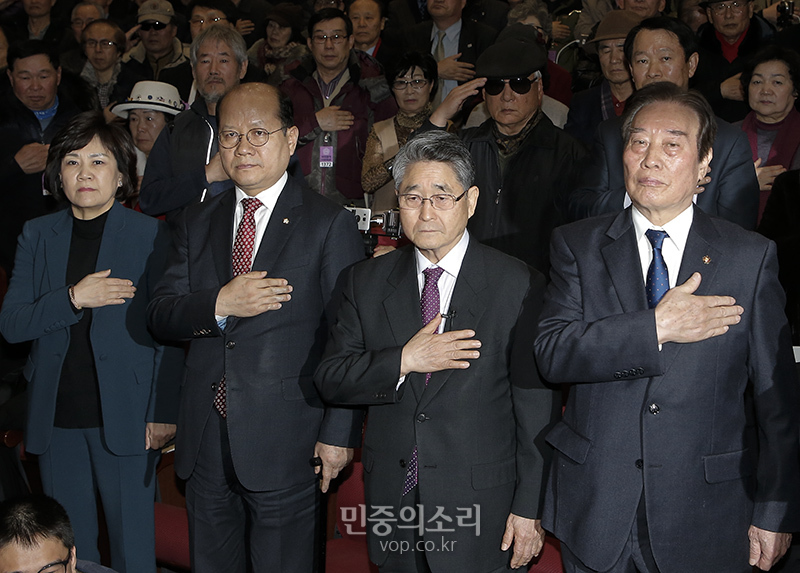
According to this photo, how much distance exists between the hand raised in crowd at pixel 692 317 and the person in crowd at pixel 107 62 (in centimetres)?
509

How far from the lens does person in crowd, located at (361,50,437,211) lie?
4570 millimetres

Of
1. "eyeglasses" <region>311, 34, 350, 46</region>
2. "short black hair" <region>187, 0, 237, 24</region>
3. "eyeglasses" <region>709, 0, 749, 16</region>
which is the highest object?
"short black hair" <region>187, 0, 237, 24</region>

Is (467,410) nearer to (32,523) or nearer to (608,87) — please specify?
(32,523)

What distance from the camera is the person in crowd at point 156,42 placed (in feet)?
21.0

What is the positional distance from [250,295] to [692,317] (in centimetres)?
125

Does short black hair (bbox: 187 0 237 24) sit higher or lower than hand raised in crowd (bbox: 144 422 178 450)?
higher

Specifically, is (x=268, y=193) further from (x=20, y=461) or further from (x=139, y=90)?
(x=139, y=90)

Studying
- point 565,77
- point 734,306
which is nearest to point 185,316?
point 734,306

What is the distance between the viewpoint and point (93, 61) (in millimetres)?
6379

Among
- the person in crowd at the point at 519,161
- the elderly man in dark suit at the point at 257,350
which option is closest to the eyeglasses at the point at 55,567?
the elderly man in dark suit at the point at 257,350

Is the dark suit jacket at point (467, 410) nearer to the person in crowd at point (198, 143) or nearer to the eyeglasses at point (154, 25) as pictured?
the person in crowd at point (198, 143)

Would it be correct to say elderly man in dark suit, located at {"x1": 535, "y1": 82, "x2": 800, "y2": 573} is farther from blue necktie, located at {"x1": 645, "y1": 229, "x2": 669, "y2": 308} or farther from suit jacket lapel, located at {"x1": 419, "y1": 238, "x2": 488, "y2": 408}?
suit jacket lapel, located at {"x1": 419, "y1": 238, "x2": 488, "y2": 408}

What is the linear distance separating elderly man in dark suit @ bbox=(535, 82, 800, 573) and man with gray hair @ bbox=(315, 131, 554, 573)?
18cm

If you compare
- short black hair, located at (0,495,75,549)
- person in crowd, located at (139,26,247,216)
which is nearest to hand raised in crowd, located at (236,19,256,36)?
person in crowd, located at (139,26,247,216)
